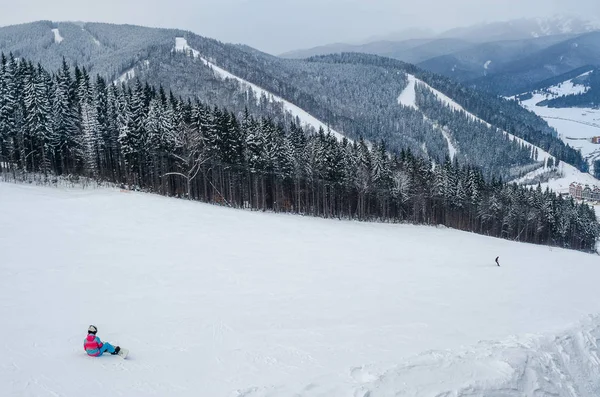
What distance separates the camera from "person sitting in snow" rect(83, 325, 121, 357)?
38.2 ft

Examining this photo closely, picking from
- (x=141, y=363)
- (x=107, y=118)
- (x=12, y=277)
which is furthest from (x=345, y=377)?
(x=107, y=118)

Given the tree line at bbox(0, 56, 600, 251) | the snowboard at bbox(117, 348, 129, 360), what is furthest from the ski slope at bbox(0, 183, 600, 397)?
the tree line at bbox(0, 56, 600, 251)

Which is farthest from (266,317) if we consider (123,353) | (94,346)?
(94,346)

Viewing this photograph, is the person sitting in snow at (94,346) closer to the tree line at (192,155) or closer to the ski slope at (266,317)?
the ski slope at (266,317)

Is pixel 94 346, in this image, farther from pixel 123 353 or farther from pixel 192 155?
pixel 192 155

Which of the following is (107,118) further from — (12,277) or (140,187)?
(12,277)

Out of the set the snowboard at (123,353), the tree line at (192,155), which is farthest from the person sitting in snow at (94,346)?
the tree line at (192,155)

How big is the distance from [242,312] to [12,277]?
430 inches

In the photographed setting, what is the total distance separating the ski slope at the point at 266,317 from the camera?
453 inches

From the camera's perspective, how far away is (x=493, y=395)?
12.5 metres

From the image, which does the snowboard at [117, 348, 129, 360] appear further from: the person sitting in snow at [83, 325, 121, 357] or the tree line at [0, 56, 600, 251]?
the tree line at [0, 56, 600, 251]

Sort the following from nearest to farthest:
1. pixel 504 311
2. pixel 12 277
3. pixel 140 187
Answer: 1. pixel 12 277
2. pixel 504 311
3. pixel 140 187

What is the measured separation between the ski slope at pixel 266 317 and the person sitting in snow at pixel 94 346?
9.8 inches

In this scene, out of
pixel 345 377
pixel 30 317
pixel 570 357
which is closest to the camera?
pixel 345 377
